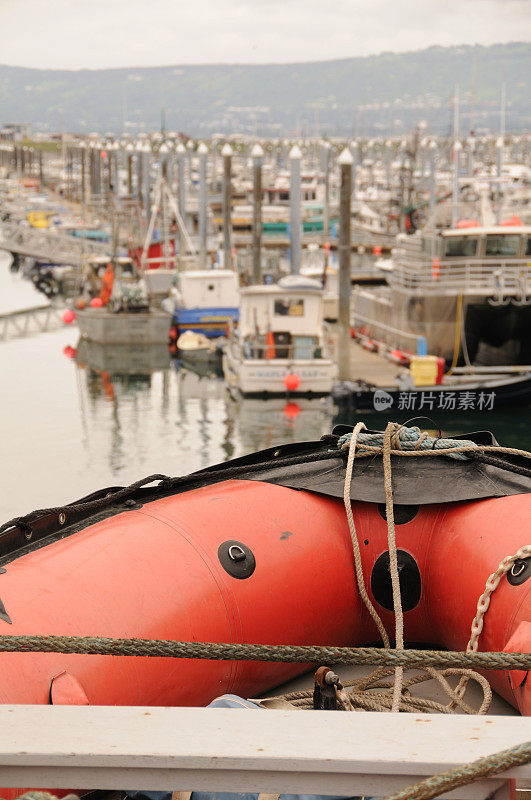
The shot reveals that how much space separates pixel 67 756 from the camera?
2.76m

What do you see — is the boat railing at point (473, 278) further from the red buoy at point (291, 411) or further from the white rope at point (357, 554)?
the white rope at point (357, 554)

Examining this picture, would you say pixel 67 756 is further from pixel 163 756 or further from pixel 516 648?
pixel 516 648

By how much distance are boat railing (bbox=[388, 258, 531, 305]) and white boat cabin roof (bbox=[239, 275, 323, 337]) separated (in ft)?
7.32

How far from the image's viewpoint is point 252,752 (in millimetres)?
2748

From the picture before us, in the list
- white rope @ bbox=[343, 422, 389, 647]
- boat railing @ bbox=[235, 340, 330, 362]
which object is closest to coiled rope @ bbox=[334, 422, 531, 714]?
white rope @ bbox=[343, 422, 389, 647]

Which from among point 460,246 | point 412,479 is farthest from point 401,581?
point 460,246

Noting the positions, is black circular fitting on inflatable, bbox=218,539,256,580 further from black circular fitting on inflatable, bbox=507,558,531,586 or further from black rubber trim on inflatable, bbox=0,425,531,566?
black circular fitting on inflatable, bbox=507,558,531,586

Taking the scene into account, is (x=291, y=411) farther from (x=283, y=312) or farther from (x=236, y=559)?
(x=236, y=559)

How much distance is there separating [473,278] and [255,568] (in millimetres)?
19840

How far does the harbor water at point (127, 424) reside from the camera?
1727 centimetres

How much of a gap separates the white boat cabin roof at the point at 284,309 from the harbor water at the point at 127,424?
1962 mm

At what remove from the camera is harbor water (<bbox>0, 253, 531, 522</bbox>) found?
680 inches

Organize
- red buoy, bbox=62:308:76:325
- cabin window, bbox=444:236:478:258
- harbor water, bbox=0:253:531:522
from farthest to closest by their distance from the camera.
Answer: red buoy, bbox=62:308:76:325 < cabin window, bbox=444:236:478:258 < harbor water, bbox=0:253:531:522

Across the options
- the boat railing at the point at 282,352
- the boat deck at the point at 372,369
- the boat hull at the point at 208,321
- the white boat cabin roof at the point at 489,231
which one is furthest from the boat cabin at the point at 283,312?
the boat hull at the point at 208,321
